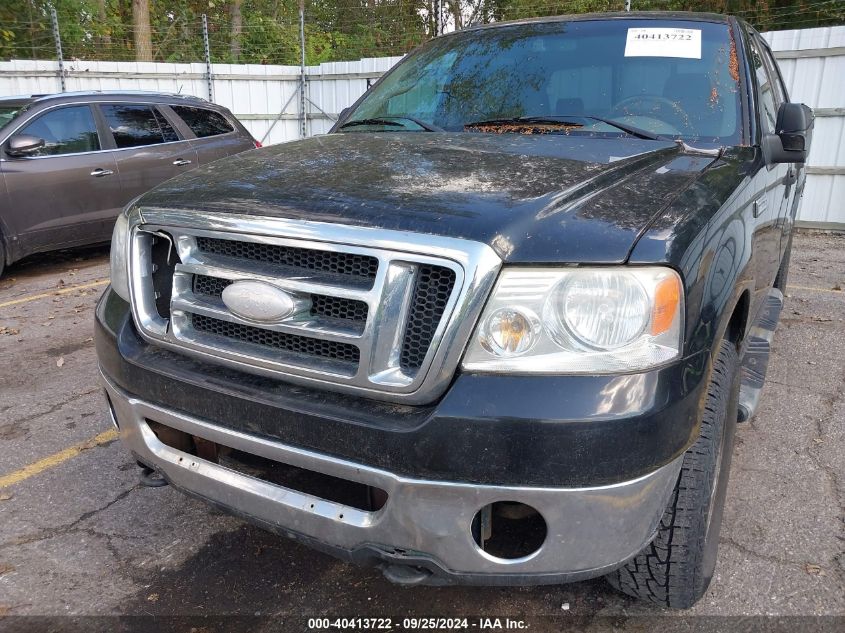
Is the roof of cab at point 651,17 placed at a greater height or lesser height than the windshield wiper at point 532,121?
greater

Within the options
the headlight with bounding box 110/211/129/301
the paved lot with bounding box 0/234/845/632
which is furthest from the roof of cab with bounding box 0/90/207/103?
the headlight with bounding box 110/211/129/301

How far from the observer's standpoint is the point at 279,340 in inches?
74.8

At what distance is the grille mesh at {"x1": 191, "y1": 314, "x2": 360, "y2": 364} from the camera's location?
180 cm

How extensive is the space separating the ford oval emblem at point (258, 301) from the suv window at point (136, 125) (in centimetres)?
629

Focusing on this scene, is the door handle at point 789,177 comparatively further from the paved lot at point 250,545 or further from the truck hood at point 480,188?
the truck hood at point 480,188

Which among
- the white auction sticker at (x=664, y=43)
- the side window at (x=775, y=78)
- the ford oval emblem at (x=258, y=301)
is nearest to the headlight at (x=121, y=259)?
the ford oval emblem at (x=258, y=301)

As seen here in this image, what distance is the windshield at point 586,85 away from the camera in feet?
8.97

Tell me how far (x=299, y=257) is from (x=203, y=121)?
7.09 m

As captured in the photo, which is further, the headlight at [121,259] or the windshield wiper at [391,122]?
the windshield wiper at [391,122]

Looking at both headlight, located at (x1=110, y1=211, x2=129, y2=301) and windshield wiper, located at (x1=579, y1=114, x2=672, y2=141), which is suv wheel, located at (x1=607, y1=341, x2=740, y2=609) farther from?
headlight, located at (x1=110, y1=211, x2=129, y2=301)

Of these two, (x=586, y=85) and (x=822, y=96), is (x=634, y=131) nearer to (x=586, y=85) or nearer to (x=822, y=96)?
(x=586, y=85)

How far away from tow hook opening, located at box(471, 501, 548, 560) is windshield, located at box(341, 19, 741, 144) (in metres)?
1.55

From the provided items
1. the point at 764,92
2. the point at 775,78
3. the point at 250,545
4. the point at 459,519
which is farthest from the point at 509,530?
the point at 775,78

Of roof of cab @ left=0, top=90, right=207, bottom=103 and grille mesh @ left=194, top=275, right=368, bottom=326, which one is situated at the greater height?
roof of cab @ left=0, top=90, right=207, bottom=103
